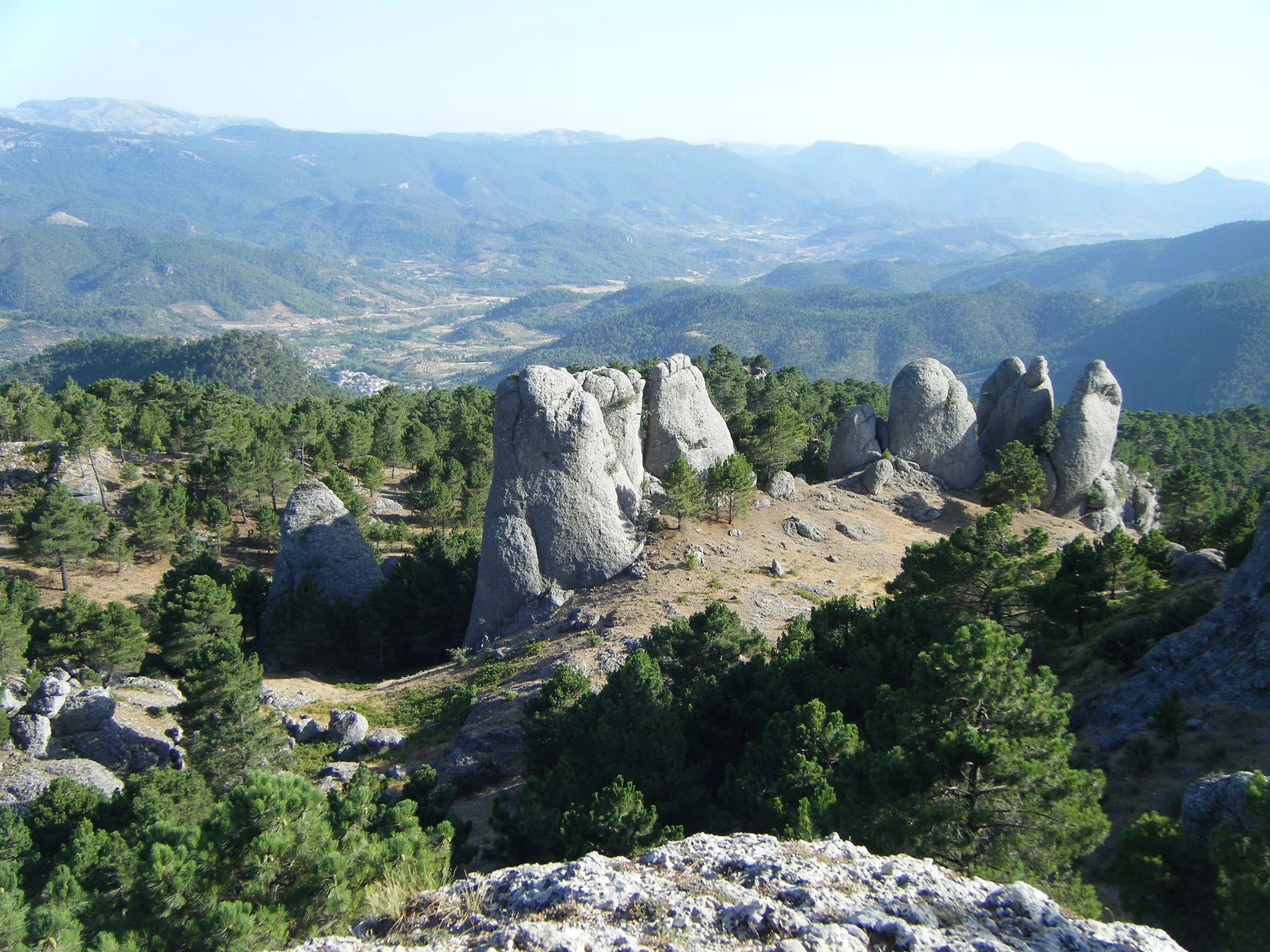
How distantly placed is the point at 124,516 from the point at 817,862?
53.9m

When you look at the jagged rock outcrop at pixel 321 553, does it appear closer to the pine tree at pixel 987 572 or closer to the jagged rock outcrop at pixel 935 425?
the pine tree at pixel 987 572

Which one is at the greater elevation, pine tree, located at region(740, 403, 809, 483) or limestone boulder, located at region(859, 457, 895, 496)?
pine tree, located at region(740, 403, 809, 483)

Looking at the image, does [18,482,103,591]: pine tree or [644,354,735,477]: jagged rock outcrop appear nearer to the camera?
[18,482,103,591]: pine tree

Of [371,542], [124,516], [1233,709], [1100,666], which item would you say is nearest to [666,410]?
[371,542]

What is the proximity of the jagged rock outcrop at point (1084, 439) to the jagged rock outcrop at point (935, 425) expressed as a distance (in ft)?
16.1

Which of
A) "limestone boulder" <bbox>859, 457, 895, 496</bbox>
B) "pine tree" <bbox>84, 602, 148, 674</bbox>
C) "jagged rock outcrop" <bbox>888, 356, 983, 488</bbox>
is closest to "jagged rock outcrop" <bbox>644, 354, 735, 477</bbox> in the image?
"limestone boulder" <bbox>859, 457, 895, 496</bbox>

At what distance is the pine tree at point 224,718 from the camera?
22109 mm

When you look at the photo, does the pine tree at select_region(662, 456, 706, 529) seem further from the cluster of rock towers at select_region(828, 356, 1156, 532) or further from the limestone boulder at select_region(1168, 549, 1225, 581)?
the limestone boulder at select_region(1168, 549, 1225, 581)

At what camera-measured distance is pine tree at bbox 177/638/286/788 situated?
22.1 m

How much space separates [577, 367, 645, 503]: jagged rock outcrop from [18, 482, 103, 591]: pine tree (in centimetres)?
2826

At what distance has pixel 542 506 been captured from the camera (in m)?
34.2

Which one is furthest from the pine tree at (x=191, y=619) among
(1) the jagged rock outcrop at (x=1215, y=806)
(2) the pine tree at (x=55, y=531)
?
(1) the jagged rock outcrop at (x=1215, y=806)

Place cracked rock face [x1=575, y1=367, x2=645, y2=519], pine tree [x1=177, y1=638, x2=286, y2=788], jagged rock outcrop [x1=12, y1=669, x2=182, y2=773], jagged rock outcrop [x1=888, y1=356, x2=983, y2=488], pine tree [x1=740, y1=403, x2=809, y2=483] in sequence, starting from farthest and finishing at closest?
jagged rock outcrop [x1=888, y1=356, x2=983, y2=488] < pine tree [x1=740, y1=403, x2=809, y2=483] < cracked rock face [x1=575, y1=367, x2=645, y2=519] < jagged rock outcrop [x1=12, y1=669, x2=182, y2=773] < pine tree [x1=177, y1=638, x2=286, y2=788]

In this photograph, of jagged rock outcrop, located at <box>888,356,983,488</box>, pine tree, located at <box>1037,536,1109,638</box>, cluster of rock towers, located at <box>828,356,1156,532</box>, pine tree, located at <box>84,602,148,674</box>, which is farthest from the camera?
jagged rock outcrop, located at <box>888,356,983,488</box>
